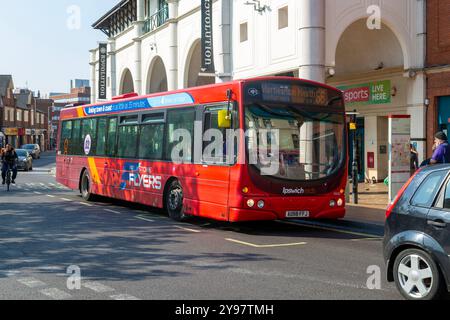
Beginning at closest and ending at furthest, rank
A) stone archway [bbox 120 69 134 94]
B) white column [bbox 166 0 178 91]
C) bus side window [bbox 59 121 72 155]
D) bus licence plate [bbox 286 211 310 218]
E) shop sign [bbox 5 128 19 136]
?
bus licence plate [bbox 286 211 310 218] → bus side window [bbox 59 121 72 155] → white column [bbox 166 0 178 91] → stone archway [bbox 120 69 134 94] → shop sign [bbox 5 128 19 136]

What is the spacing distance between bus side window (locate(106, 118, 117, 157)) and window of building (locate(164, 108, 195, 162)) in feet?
9.96

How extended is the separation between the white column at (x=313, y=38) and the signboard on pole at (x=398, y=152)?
450 centimetres

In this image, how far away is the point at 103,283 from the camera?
258 inches

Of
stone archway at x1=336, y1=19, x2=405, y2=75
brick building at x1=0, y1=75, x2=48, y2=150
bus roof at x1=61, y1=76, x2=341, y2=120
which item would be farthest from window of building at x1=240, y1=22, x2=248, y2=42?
brick building at x1=0, y1=75, x2=48, y2=150

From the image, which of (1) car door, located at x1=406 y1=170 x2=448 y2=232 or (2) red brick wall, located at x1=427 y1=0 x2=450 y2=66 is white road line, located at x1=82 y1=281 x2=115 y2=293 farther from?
(2) red brick wall, located at x1=427 y1=0 x2=450 y2=66

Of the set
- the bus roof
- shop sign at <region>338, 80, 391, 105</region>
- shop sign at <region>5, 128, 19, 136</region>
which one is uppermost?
shop sign at <region>5, 128, 19, 136</region>

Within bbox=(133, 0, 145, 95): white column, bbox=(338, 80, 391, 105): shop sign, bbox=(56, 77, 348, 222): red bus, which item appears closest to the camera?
bbox=(56, 77, 348, 222): red bus

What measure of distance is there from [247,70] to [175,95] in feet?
30.7

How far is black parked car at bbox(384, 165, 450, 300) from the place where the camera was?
541 cm

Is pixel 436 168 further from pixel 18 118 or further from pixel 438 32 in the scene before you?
pixel 18 118

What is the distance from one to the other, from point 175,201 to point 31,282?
5.91m

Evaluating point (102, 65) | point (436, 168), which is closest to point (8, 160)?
point (102, 65)
